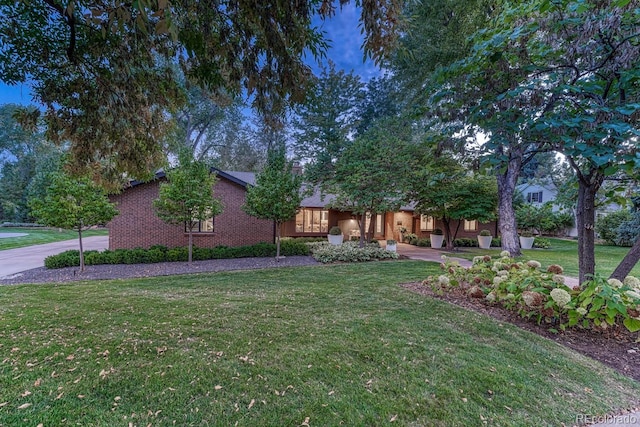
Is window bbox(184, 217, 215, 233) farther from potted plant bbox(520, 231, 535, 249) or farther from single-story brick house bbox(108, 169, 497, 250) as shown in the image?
potted plant bbox(520, 231, 535, 249)

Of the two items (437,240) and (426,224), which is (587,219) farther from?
(426,224)

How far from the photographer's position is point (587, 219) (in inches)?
175

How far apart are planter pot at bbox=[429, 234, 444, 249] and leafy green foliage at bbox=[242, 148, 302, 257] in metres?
8.96

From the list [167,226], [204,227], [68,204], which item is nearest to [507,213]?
[204,227]

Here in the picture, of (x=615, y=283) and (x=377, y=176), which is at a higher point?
(x=377, y=176)

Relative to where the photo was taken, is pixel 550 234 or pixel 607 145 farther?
pixel 550 234

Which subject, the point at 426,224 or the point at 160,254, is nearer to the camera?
the point at 160,254

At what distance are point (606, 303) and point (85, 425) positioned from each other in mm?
5628

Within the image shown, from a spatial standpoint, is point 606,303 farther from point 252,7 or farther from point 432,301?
point 252,7

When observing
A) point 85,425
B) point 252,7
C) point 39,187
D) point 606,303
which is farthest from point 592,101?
point 39,187

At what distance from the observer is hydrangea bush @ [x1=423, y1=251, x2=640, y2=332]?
3570 mm

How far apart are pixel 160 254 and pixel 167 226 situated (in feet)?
5.55

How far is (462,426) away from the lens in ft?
7.16

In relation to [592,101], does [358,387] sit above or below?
below
